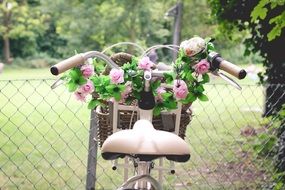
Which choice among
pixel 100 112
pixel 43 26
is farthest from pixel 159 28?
pixel 100 112

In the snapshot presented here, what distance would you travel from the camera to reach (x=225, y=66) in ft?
4.95

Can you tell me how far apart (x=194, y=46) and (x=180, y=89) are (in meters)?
0.16

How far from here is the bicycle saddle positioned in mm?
1291

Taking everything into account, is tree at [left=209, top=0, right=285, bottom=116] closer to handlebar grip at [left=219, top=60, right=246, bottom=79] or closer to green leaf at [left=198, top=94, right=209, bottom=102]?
green leaf at [left=198, top=94, right=209, bottom=102]

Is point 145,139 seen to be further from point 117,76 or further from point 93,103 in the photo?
point 93,103

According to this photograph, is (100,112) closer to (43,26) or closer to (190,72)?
(190,72)

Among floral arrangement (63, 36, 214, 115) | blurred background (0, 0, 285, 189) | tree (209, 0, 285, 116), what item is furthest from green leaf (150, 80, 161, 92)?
tree (209, 0, 285, 116)

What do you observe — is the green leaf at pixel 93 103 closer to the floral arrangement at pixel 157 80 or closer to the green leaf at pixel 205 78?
the floral arrangement at pixel 157 80

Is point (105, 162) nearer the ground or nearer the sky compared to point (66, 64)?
nearer the ground

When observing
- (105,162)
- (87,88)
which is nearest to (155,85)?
(87,88)

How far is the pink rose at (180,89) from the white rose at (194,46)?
4.3 inches

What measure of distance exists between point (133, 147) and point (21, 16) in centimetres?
2467

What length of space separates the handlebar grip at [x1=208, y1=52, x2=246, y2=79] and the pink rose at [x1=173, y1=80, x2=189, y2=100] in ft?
0.42

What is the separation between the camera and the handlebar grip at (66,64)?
1415 mm
